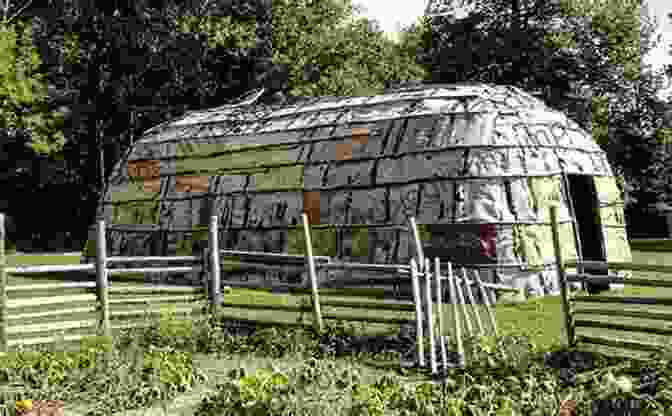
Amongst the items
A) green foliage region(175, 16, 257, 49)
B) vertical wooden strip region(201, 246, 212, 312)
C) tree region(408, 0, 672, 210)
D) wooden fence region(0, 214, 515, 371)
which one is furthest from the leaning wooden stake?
green foliage region(175, 16, 257, 49)

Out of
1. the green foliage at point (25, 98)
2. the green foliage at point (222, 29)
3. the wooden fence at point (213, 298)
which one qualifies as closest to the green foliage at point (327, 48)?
the green foliage at point (222, 29)

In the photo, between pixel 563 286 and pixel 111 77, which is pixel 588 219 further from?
pixel 111 77

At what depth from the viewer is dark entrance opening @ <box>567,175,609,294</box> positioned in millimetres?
12945

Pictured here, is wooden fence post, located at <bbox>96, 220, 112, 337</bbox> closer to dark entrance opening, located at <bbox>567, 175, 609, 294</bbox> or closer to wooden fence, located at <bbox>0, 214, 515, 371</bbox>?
wooden fence, located at <bbox>0, 214, 515, 371</bbox>

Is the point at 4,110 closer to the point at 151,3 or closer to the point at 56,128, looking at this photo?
the point at 56,128

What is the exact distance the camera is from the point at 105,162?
31484mm

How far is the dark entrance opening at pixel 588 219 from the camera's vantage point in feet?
42.5

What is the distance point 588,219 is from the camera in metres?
13.5

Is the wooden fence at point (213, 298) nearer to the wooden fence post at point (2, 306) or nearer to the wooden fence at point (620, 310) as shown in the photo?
the wooden fence post at point (2, 306)

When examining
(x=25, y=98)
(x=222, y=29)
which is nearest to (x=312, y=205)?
(x=222, y=29)

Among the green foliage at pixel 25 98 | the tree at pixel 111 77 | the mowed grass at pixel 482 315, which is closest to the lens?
the mowed grass at pixel 482 315

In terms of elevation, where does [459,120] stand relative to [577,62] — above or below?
below

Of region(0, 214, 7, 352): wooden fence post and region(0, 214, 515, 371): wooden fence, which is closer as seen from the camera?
region(0, 214, 515, 371): wooden fence

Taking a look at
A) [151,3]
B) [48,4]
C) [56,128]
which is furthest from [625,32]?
[48,4]
